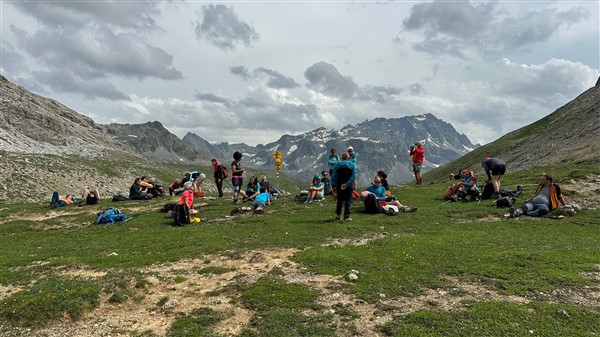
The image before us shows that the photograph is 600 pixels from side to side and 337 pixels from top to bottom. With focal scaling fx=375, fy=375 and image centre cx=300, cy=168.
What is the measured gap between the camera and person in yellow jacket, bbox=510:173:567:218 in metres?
21.9

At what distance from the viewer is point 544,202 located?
2223 centimetres

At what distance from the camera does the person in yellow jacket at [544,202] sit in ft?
71.7

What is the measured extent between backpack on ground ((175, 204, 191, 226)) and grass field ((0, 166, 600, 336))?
0.91 m

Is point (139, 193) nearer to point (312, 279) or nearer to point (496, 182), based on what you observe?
point (312, 279)

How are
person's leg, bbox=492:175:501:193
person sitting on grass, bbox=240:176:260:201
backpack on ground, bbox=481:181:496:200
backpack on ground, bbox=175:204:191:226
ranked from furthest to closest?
person sitting on grass, bbox=240:176:260:201, backpack on ground, bbox=481:181:496:200, person's leg, bbox=492:175:501:193, backpack on ground, bbox=175:204:191:226

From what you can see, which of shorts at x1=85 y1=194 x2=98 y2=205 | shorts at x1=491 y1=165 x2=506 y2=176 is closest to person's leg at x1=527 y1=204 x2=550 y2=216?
shorts at x1=491 y1=165 x2=506 y2=176

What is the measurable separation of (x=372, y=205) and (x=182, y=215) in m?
12.0

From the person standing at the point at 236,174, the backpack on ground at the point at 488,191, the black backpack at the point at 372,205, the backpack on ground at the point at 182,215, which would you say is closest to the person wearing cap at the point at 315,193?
the person standing at the point at 236,174

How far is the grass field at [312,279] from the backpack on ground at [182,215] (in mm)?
909

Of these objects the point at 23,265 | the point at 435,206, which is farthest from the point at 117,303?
the point at 435,206

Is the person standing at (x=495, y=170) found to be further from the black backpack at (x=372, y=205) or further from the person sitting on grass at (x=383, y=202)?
the black backpack at (x=372, y=205)

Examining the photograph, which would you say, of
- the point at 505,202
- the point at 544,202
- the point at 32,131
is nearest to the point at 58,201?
the point at 505,202

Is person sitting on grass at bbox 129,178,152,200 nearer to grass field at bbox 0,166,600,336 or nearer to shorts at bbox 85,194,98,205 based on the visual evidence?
shorts at bbox 85,194,98,205

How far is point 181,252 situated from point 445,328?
36.2 ft
